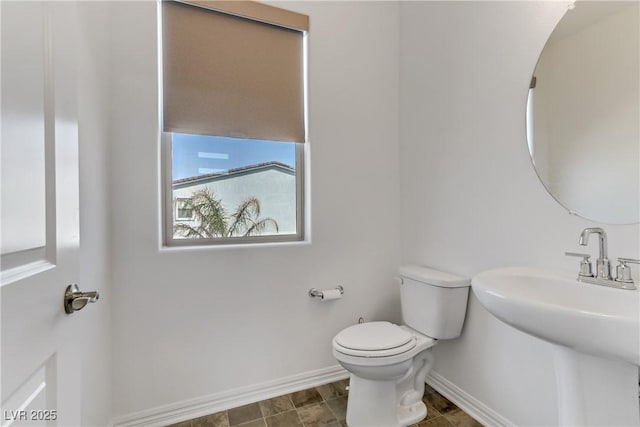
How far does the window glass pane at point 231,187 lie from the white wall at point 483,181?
0.86m

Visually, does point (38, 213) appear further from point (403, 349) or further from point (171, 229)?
point (403, 349)

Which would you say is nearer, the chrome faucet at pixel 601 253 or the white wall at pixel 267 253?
the chrome faucet at pixel 601 253

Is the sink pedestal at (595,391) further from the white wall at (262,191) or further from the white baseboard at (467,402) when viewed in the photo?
the white wall at (262,191)

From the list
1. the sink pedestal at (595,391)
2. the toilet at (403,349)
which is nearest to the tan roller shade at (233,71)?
the toilet at (403,349)

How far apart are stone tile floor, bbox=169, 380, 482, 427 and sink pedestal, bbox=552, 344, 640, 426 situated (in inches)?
26.8

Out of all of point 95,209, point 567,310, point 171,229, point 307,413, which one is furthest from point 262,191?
point 567,310

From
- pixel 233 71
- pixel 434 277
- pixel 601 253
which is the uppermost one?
pixel 233 71

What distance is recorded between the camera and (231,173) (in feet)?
5.56

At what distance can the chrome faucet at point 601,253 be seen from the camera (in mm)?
925

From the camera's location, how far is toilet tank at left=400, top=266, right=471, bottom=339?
150 cm

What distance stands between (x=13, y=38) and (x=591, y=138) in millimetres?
1630

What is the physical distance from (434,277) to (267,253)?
93cm

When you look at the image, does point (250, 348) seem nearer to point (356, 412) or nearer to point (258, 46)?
point (356, 412)

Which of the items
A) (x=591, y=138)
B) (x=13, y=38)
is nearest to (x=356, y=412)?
(x=591, y=138)
